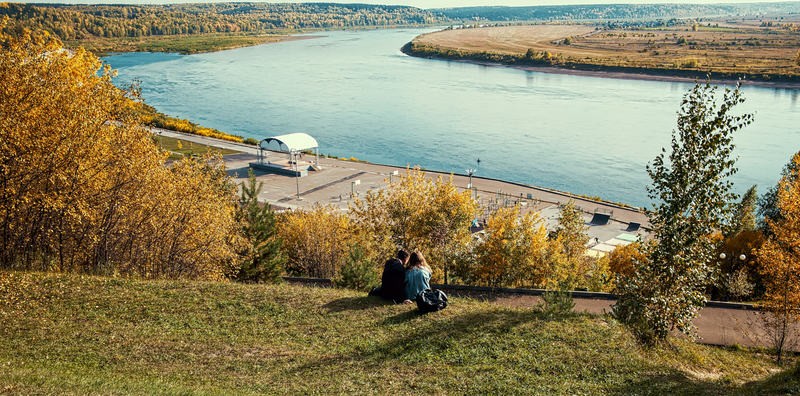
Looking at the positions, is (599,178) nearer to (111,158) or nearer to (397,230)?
(397,230)

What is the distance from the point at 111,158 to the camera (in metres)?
18.4

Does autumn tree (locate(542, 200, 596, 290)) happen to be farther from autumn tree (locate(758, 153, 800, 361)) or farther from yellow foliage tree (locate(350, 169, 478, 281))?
autumn tree (locate(758, 153, 800, 361))

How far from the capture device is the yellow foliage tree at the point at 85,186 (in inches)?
622

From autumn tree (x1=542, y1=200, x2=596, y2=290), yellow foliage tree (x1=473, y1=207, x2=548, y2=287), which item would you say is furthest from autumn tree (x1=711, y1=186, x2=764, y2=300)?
yellow foliage tree (x1=473, y1=207, x2=548, y2=287)

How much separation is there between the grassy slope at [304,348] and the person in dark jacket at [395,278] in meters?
0.38

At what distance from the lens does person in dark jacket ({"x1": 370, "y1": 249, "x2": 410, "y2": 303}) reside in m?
14.8

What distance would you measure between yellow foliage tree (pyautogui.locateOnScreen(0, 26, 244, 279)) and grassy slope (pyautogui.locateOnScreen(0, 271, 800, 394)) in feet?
7.81

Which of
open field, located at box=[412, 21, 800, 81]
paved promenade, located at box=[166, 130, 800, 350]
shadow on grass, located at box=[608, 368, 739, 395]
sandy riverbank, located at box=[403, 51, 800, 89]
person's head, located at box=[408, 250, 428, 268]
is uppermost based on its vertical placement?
open field, located at box=[412, 21, 800, 81]

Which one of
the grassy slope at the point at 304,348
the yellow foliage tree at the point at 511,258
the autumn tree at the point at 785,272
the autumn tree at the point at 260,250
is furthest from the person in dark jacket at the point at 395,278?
the autumn tree at the point at 785,272

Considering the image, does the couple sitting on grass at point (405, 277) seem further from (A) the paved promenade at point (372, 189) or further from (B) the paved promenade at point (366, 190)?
(A) the paved promenade at point (372, 189)

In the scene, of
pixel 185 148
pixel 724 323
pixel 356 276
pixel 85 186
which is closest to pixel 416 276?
pixel 356 276

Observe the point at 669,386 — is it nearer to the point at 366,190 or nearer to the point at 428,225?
the point at 428,225

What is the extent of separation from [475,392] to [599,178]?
170ft

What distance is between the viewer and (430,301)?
1440 cm
